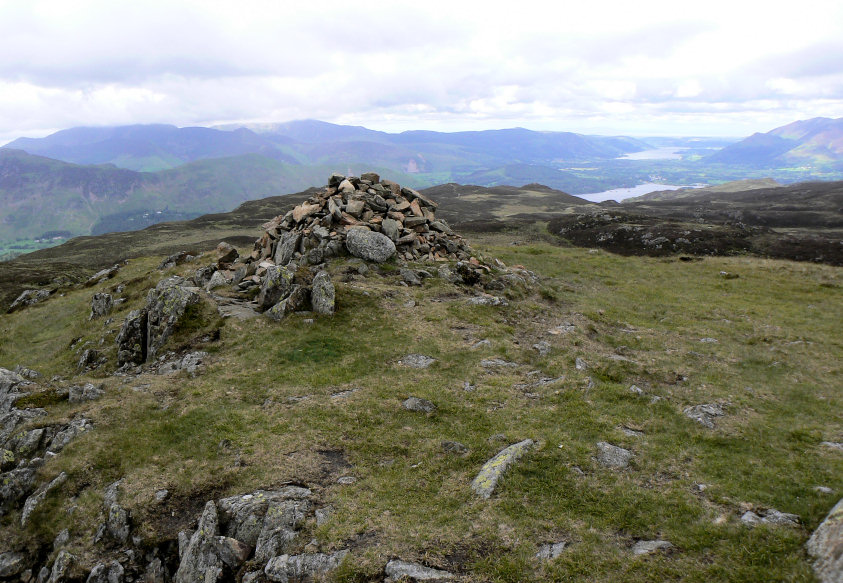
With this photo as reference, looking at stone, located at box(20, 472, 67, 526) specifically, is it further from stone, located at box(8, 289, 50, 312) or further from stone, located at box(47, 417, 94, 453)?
stone, located at box(8, 289, 50, 312)

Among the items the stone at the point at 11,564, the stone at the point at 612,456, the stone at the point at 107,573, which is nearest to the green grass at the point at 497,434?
the stone at the point at 612,456

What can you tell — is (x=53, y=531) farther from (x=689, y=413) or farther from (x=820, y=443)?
(x=820, y=443)

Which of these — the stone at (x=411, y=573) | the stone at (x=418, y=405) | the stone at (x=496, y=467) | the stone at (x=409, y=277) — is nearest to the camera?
the stone at (x=411, y=573)

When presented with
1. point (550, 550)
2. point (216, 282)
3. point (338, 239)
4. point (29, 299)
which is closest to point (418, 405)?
point (550, 550)

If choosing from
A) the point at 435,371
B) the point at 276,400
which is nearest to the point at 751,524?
the point at 435,371

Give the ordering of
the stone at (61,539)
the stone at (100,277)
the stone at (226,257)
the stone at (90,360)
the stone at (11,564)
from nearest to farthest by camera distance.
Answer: the stone at (11,564) < the stone at (61,539) < the stone at (90,360) < the stone at (226,257) < the stone at (100,277)

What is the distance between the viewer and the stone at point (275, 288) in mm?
31844

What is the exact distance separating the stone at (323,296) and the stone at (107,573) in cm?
1859

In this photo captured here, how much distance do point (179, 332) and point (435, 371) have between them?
17929 millimetres

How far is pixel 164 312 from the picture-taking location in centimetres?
2952

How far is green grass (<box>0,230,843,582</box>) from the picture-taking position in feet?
39.1

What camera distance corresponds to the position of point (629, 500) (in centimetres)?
1350

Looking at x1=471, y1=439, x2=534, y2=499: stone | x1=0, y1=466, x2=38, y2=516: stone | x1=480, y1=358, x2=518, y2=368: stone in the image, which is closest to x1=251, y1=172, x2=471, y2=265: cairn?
x1=480, y1=358, x2=518, y2=368: stone

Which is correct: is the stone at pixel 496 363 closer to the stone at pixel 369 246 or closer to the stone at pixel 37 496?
the stone at pixel 369 246
